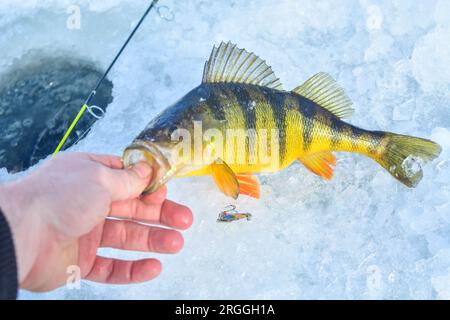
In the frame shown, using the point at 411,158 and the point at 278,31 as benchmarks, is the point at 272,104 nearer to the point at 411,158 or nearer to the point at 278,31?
the point at 411,158

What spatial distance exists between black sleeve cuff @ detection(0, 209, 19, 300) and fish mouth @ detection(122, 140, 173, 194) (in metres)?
0.48

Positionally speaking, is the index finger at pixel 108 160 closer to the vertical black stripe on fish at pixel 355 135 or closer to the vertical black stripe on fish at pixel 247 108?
the vertical black stripe on fish at pixel 247 108

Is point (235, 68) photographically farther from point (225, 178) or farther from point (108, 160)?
point (108, 160)

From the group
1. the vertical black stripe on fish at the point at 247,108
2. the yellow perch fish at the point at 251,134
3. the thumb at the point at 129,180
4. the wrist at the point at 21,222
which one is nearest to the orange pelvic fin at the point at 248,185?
the yellow perch fish at the point at 251,134

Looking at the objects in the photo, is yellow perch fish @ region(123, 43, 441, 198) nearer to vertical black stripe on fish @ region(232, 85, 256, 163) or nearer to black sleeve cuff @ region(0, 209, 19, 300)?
vertical black stripe on fish @ region(232, 85, 256, 163)

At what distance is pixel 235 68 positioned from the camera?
2.02 metres

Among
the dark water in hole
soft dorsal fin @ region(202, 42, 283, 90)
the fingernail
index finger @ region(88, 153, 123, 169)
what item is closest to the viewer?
the fingernail

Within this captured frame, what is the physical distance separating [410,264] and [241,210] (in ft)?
2.80

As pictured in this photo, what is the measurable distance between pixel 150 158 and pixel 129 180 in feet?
0.45

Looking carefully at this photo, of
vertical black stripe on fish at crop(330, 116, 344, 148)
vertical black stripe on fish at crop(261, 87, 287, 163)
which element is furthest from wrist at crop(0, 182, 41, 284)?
vertical black stripe on fish at crop(330, 116, 344, 148)

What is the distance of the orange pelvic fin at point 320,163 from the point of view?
2213 millimetres

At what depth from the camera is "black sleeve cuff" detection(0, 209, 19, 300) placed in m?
1.32

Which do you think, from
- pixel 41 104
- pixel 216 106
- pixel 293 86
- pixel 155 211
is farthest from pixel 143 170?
pixel 41 104
